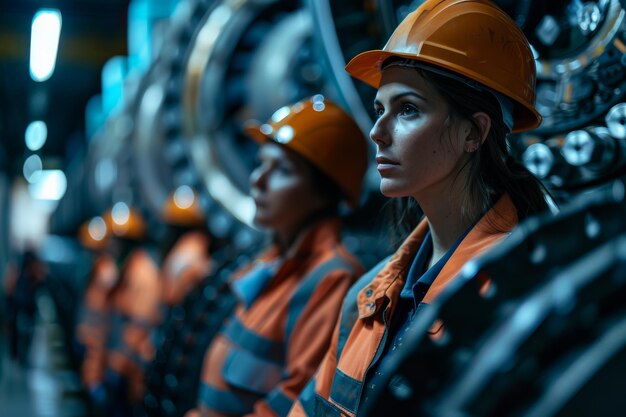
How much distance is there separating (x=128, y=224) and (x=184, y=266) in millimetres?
2224

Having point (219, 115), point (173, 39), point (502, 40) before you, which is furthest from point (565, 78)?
point (173, 39)

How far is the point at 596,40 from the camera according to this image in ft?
6.44

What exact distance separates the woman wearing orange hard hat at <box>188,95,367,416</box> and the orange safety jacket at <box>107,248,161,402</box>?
7.97ft

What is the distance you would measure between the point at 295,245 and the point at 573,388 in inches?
63.7

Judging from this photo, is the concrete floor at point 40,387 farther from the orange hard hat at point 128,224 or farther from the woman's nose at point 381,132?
the woman's nose at point 381,132

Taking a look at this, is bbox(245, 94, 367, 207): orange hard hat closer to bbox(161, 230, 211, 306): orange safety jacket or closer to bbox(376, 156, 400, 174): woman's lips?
bbox(376, 156, 400, 174): woman's lips

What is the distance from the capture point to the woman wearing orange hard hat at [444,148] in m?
1.48

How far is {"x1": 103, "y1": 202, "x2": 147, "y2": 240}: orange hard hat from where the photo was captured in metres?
6.95

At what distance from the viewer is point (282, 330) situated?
2293mm

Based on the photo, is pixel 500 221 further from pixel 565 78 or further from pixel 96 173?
pixel 96 173

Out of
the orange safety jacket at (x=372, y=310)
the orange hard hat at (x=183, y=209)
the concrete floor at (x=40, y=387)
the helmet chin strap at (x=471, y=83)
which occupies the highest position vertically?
the helmet chin strap at (x=471, y=83)

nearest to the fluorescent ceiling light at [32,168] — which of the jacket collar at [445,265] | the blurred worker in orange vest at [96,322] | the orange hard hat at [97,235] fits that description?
the orange hard hat at [97,235]

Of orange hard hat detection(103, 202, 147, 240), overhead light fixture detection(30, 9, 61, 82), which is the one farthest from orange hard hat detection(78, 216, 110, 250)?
overhead light fixture detection(30, 9, 61, 82)

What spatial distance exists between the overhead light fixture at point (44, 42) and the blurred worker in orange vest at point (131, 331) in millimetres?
1869
